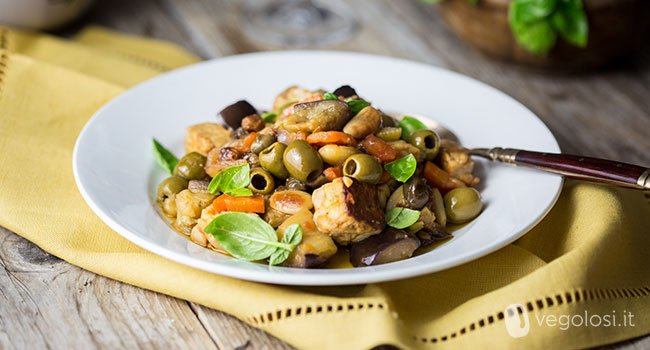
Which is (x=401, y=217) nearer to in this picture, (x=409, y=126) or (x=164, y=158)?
(x=409, y=126)

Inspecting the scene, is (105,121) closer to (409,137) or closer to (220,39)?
(409,137)

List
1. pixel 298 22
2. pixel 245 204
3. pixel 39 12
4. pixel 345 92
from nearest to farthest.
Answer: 1. pixel 245 204
2. pixel 345 92
3. pixel 39 12
4. pixel 298 22

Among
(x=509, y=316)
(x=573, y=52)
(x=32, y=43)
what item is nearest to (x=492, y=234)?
(x=509, y=316)

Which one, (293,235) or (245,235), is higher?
(293,235)

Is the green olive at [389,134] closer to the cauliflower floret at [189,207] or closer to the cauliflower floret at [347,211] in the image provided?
the cauliflower floret at [347,211]

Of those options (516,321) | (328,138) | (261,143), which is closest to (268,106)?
(261,143)

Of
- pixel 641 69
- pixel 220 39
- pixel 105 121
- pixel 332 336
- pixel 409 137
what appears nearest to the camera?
pixel 332 336

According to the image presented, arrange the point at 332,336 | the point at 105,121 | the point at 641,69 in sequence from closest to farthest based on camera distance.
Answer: the point at 332,336
the point at 105,121
the point at 641,69
